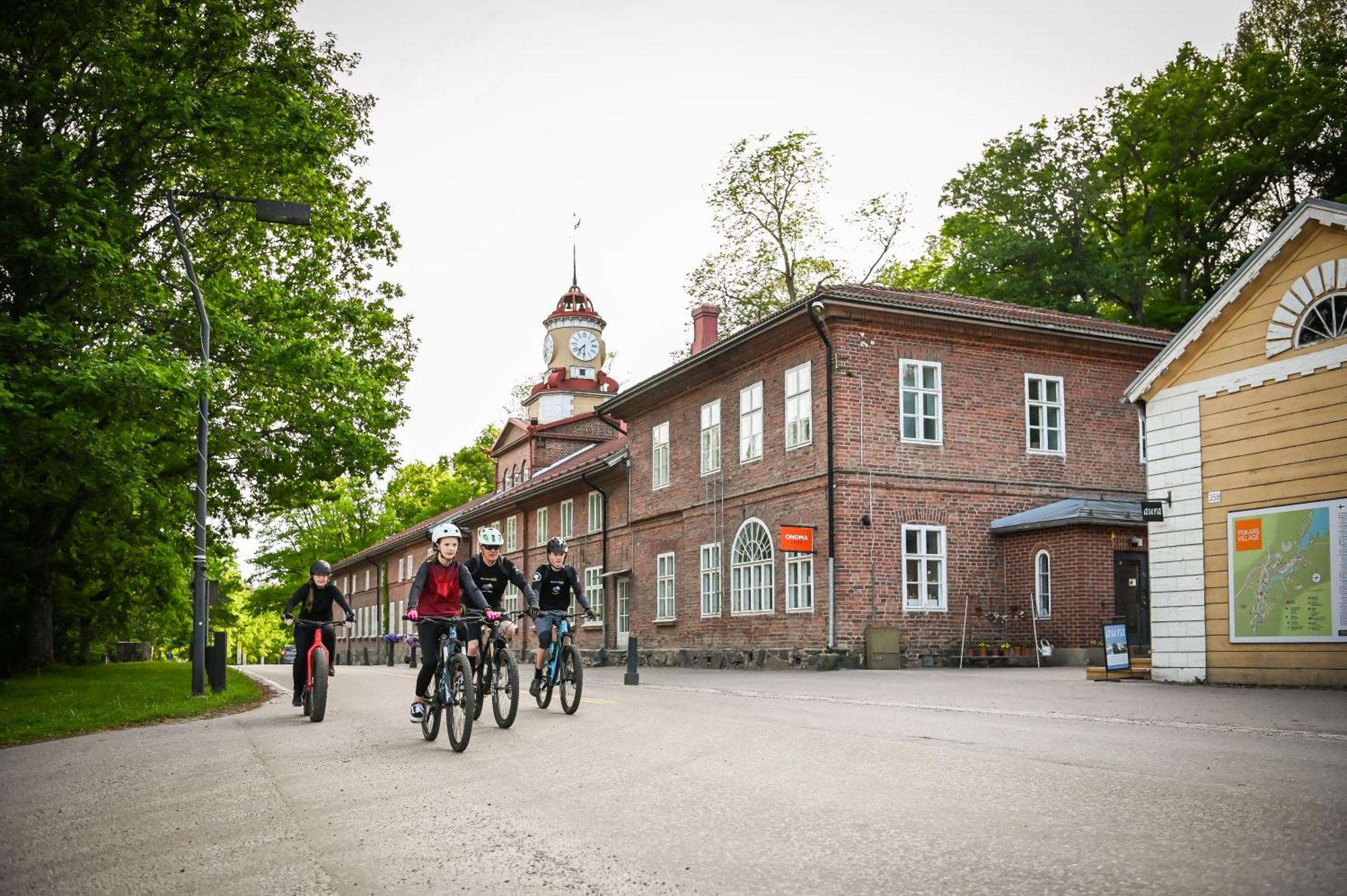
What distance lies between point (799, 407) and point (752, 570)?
13.5 ft

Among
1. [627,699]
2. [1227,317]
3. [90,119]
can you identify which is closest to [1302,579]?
[1227,317]

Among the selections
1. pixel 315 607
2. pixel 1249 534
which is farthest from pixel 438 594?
pixel 1249 534

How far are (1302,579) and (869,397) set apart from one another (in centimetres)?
1116

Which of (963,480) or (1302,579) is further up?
(963,480)

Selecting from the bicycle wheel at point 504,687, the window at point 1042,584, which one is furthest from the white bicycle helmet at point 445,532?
the window at point 1042,584

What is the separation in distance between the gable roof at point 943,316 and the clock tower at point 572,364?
88.8ft

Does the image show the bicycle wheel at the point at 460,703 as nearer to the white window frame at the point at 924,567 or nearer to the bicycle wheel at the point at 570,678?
the bicycle wheel at the point at 570,678

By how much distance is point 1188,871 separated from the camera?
5.27 m

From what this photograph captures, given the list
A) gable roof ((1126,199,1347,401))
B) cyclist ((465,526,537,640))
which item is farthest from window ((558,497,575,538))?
cyclist ((465,526,537,640))

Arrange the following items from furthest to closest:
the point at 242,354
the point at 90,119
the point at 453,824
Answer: the point at 242,354
the point at 90,119
the point at 453,824

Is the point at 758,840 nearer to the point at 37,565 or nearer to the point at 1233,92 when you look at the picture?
the point at 37,565

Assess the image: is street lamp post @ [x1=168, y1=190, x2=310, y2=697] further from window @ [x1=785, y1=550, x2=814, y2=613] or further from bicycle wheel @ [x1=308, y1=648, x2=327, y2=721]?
window @ [x1=785, y1=550, x2=814, y2=613]

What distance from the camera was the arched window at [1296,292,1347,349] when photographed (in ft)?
54.8

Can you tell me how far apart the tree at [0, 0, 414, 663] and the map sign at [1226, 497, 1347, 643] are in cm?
1552
